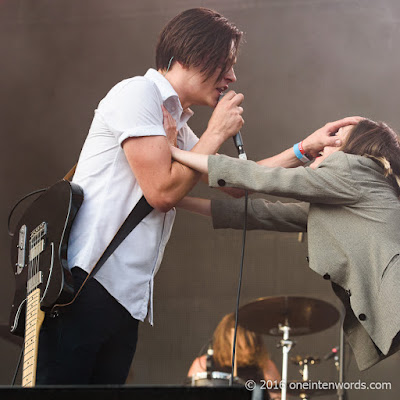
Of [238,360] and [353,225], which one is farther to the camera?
[238,360]

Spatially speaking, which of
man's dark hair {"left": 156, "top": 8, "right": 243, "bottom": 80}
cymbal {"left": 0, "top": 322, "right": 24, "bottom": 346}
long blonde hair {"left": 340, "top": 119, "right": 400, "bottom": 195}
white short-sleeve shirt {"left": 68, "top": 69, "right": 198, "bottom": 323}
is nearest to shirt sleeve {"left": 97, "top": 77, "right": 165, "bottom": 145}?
white short-sleeve shirt {"left": 68, "top": 69, "right": 198, "bottom": 323}

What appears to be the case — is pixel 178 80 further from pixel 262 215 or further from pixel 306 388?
pixel 306 388

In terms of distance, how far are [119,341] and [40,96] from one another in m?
1.91

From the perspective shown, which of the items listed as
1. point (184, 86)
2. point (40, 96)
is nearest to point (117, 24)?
point (40, 96)

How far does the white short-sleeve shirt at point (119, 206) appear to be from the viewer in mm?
1611

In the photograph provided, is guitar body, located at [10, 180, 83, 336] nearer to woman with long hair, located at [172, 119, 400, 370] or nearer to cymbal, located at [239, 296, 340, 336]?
woman with long hair, located at [172, 119, 400, 370]

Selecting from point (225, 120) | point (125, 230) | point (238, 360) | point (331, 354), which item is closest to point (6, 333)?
point (238, 360)

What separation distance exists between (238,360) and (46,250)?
186 cm

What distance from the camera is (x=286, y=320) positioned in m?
3.20

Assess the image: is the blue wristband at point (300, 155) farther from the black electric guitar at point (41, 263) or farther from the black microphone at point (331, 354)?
the black microphone at point (331, 354)

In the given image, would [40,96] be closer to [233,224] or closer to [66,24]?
[66,24]

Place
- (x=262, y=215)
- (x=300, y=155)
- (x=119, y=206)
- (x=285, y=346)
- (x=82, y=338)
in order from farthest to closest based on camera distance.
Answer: (x=285, y=346) → (x=300, y=155) → (x=262, y=215) → (x=119, y=206) → (x=82, y=338)

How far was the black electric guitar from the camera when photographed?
155cm

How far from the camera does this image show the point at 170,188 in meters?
1.68
